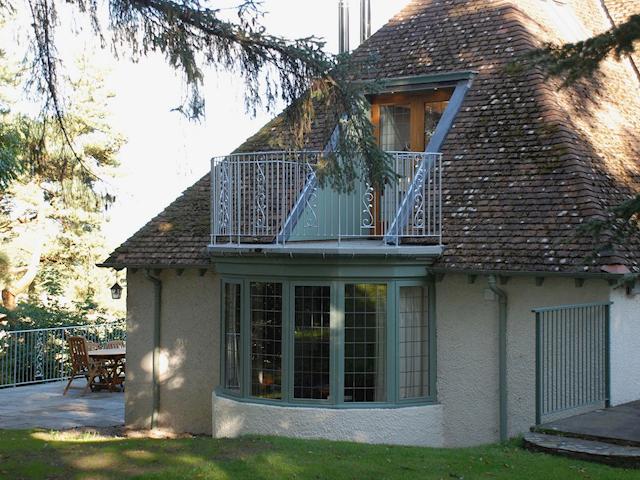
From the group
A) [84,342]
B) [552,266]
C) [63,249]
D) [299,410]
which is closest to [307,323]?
[299,410]

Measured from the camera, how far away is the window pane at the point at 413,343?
1437 centimetres

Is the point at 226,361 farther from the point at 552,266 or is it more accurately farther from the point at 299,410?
the point at 552,266

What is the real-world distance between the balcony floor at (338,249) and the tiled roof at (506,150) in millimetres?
400

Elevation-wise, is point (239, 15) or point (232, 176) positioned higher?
point (239, 15)

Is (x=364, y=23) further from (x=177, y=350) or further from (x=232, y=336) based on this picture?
(x=232, y=336)

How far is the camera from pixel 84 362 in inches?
829

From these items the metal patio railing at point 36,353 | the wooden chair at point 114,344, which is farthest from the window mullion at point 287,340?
the metal patio railing at point 36,353

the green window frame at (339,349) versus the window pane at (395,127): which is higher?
the window pane at (395,127)

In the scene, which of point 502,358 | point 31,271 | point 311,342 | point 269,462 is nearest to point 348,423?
point 311,342

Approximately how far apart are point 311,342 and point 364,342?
2.58 feet

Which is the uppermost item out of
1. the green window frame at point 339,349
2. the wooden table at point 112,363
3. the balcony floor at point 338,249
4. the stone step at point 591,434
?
the balcony floor at point 338,249

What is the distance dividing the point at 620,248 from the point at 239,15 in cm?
609

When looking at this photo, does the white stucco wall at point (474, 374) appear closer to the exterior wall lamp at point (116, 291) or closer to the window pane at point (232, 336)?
the window pane at point (232, 336)

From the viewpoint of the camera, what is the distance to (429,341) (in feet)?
47.8
